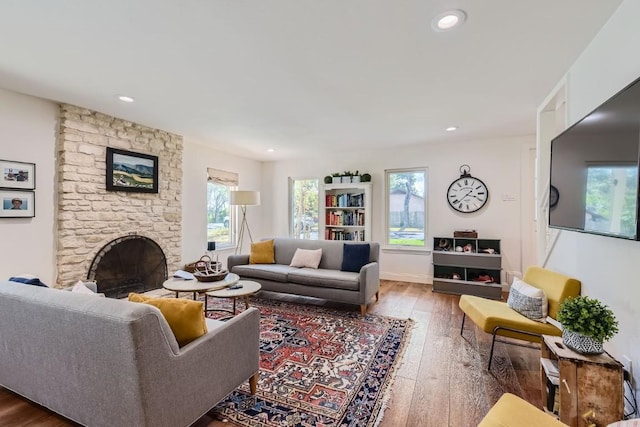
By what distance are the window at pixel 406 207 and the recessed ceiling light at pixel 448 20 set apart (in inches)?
135

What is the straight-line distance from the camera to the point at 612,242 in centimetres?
171

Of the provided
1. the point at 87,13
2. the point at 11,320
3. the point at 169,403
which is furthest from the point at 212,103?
the point at 169,403

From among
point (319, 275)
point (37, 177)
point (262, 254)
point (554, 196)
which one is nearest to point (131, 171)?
point (37, 177)

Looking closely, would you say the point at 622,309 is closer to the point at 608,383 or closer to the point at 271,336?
Result: the point at 608,383

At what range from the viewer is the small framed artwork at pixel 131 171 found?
143 inches

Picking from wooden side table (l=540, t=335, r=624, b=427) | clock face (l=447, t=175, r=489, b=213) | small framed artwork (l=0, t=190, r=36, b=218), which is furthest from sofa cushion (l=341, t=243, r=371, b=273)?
small framed artwork (l=0, t=190, r=36, b=218)

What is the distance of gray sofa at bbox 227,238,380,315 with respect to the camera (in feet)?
11.4

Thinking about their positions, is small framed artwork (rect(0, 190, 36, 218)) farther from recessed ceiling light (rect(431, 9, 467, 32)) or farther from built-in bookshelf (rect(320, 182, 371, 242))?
built-in bookshelf (rect(320, 182, 371, 242))

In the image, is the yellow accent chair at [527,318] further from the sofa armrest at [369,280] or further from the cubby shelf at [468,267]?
the cubby shelf at [468,267]

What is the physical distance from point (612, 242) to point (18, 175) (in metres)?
4.93

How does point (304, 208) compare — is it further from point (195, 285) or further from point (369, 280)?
point (195, 285)

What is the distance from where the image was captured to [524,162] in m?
4.38

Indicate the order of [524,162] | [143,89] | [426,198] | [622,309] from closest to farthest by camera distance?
[622,309] < [143,89] < [524,162] < [426,198]

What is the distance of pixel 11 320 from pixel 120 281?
228cm
